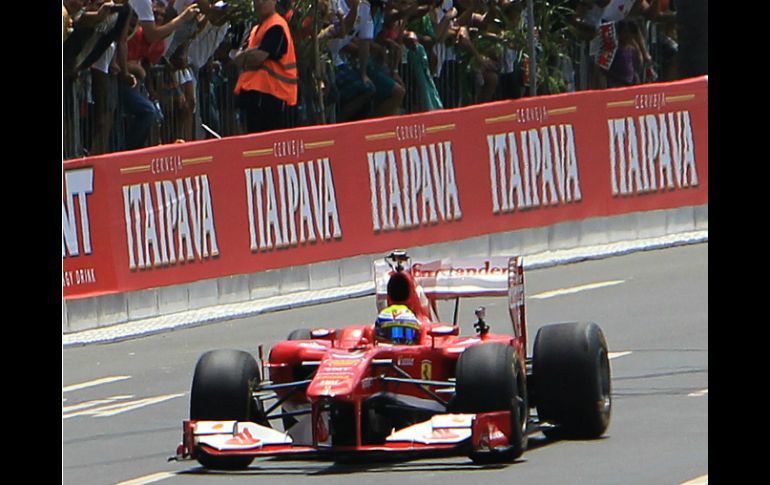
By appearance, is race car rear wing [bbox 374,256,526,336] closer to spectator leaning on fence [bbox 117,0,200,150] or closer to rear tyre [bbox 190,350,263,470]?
rear tyre [bbox 190,350,263,470]

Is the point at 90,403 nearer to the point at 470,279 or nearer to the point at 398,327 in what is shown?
the point at 470,279

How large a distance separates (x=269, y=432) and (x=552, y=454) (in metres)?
1.52

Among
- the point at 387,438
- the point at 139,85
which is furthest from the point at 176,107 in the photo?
the point at 387,438

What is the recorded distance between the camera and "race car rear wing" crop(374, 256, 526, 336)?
36.3ft

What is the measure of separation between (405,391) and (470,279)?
4.03ft

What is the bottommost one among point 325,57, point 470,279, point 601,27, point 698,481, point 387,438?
point 698,481

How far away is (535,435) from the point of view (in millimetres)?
10961

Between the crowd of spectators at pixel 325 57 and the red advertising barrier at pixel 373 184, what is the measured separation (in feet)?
3.12

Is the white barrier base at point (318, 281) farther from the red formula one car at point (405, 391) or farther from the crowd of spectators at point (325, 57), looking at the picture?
the red formula one car at point (405, 391)

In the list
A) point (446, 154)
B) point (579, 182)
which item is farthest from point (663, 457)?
point (579, 182)

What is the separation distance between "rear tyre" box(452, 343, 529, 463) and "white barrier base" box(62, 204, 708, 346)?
255 inches

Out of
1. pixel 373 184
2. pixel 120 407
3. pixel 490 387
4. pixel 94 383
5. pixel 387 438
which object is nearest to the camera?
pixel 490 387

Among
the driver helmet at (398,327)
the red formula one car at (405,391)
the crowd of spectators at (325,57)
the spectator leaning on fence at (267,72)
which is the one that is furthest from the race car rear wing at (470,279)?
the spectator leaning on fence at (267,72)

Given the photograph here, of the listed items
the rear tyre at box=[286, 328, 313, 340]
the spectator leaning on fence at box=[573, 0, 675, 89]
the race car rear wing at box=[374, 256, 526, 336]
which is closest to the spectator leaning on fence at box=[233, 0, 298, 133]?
the spectator leaning on fence at box=[573, 0, 675, 89]
